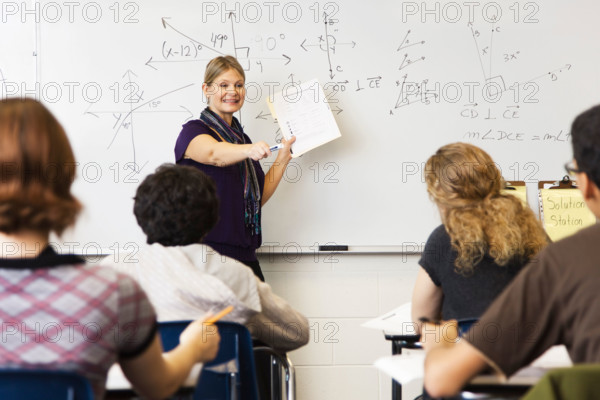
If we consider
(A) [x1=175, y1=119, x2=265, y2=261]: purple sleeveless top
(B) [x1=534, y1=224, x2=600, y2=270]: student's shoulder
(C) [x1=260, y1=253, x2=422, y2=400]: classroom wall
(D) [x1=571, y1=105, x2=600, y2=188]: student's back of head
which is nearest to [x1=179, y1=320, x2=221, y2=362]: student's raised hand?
(B) [x1=534, y1=224, x2=600, y2=270]: student's shoulder

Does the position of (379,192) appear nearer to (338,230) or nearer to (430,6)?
(338,230)

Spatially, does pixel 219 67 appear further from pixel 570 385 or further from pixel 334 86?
pixel 570 385

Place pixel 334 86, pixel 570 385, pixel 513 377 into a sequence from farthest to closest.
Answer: pixel 334 86 → pixel 513 377 → pixel 570 385

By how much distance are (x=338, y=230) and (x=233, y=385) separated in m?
1.65

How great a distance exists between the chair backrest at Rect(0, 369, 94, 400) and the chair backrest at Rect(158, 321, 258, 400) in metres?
0.65

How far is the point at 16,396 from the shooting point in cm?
107

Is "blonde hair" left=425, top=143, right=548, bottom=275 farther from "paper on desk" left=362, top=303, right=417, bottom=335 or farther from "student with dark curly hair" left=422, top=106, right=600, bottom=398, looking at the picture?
"student with dark curly hair" left=422, top=106, right=600, bottom=398

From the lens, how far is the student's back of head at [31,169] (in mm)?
1126

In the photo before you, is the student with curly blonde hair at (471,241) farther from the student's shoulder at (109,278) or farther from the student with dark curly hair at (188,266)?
the student's shoulder at (109,278)

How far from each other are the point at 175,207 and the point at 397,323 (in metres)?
0.74

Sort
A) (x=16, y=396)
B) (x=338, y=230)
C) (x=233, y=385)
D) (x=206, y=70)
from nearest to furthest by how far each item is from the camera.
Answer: (x=16, y=396)
(x=233, y=385)
(x=206, y=70)
(x=338, y=230)

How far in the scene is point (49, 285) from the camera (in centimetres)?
113

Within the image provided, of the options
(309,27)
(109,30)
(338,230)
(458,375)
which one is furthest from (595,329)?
(109,30)

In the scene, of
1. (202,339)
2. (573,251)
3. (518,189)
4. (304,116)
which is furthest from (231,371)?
(518,189)
